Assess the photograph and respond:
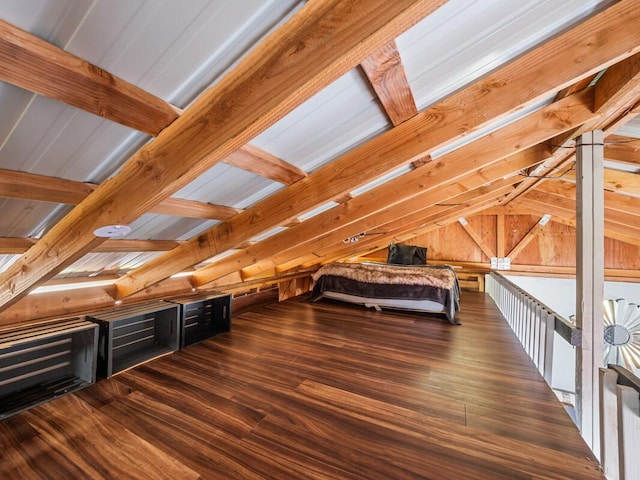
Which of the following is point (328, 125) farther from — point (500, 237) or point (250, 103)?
point (500, 237)

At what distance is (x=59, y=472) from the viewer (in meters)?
1.32

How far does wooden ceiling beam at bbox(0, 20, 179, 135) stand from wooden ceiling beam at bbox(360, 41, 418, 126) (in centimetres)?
77

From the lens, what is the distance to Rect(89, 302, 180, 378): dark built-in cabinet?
218 centimetres

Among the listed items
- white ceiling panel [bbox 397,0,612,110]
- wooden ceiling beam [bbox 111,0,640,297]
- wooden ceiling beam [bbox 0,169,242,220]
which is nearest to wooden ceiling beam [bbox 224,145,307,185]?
wooden ceiling beam [bbox 111,0,640,297]

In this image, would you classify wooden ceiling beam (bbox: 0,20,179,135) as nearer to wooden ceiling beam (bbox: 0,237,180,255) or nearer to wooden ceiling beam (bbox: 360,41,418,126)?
wooden ceiling beam (bbox: 360,41,418,126)

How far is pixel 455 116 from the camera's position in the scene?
1.50 meters

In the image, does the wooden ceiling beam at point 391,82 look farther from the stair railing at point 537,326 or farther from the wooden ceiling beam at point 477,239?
the wooden ceiling beam at point 477,239

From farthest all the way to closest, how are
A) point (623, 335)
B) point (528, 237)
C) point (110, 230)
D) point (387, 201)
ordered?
point (528, 237), point (623, 335), point (387, 201), point (110, 230)

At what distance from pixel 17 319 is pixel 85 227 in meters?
1.36

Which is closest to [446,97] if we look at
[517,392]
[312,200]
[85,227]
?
[312,200]

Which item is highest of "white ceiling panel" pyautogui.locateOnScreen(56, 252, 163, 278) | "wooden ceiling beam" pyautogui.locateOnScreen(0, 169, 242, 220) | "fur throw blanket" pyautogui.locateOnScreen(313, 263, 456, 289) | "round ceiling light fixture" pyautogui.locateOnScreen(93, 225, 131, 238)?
"wooden ceiling beam" pyautogui.locateOnScreen(0, 169, 242, 220)

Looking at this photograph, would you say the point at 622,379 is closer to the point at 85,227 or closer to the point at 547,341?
the point at 547,341

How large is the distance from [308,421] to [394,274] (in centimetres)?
297

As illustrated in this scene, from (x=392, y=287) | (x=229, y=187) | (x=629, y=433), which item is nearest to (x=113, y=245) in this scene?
(x=229, y=187)
